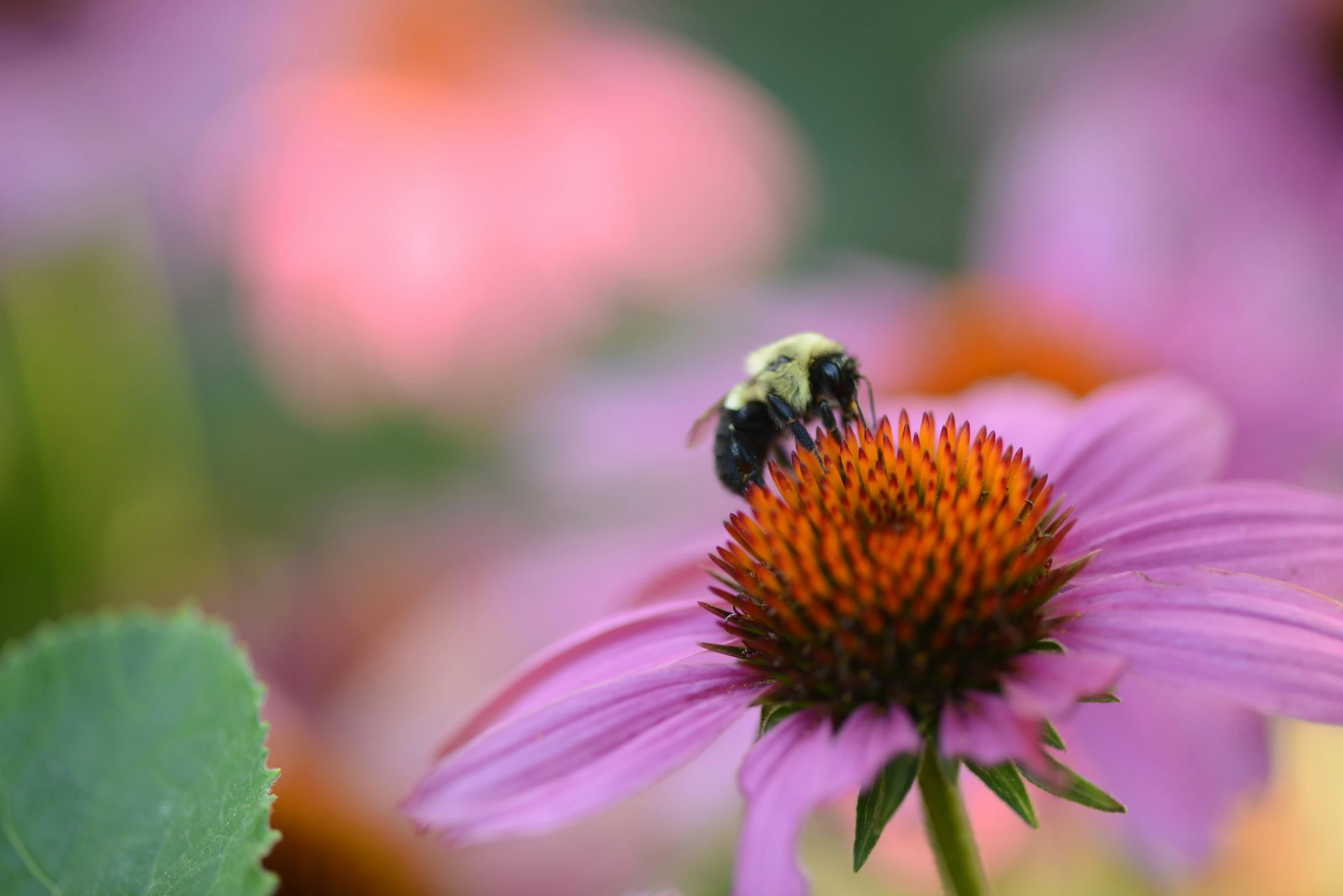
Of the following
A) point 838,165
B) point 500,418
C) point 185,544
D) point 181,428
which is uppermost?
point 838,165

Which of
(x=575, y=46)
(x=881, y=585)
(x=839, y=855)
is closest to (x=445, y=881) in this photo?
(x=839, y=855)

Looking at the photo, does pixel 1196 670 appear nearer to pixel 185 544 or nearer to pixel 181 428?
pixel 185 544

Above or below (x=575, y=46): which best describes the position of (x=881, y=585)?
below

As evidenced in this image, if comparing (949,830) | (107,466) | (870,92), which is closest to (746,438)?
(949,830)

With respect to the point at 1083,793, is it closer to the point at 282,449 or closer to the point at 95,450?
the point at 95,450

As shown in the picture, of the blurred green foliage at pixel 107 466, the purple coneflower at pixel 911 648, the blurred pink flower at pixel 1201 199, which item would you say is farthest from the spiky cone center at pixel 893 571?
the blurred green foliage at pixel 107 466

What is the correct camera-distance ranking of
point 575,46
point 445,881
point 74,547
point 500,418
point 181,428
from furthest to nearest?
point 575,46
point 500,418
point 181,428
point 74,547
point 445,881

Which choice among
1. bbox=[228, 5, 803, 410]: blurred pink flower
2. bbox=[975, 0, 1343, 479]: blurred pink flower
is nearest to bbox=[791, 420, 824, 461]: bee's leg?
bbox=[975, 0, 1343, 479]: blurred pink flower

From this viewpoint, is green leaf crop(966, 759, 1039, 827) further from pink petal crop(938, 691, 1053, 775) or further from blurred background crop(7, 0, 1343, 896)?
blurred background crop(7, 0, 1343, 896)
